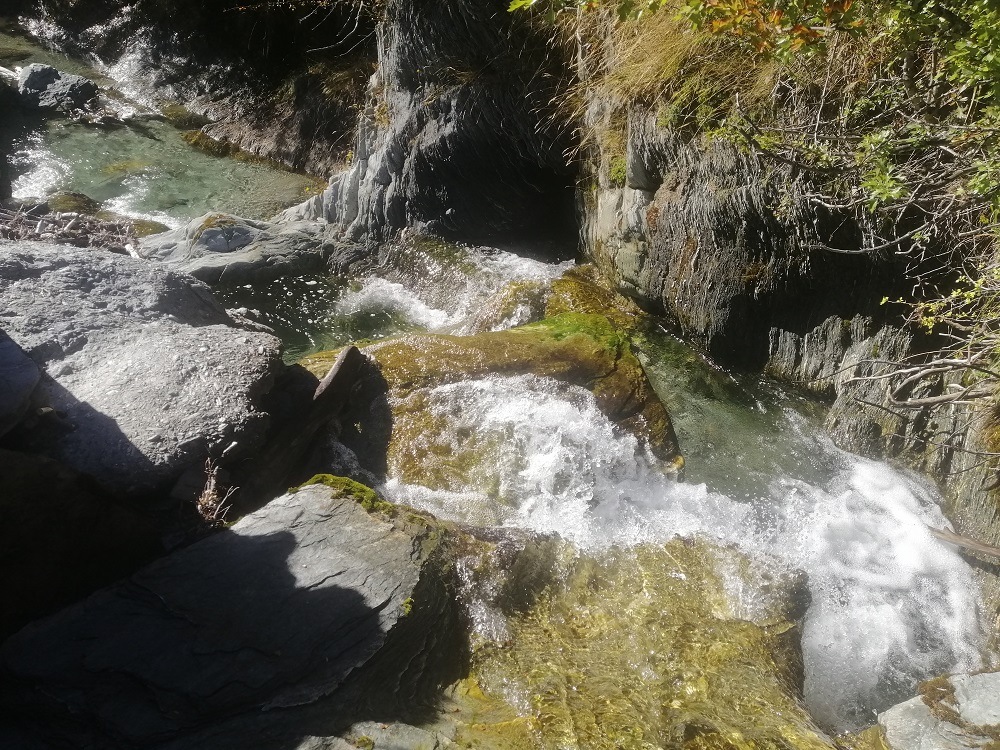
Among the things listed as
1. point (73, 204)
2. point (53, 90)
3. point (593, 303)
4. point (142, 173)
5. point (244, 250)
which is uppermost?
point (593, 303)

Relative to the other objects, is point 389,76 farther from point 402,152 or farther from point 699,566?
point 699,566

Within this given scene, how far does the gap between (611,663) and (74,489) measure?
9.41 ft

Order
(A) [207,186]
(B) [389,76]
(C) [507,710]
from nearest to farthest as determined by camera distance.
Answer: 1. (C) [507,710]
2. (B) [389,76]
3. (A) [207,186]

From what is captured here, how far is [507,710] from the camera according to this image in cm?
319

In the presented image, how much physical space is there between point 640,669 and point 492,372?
254 centimetres

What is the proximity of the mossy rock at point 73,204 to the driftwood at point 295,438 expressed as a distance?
17.9 feet

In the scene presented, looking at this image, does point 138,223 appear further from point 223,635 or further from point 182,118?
point 223,635

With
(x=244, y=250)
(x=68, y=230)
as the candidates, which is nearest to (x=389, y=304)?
(x=244, y=250)

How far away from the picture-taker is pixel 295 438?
4.63m

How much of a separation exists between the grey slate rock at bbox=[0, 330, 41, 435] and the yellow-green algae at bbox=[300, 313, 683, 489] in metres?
1.98

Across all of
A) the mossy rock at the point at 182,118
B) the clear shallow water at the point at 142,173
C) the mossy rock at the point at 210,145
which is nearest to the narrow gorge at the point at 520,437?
the clear shallow water at the point at 142,173

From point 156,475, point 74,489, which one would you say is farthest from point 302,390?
point 74,489

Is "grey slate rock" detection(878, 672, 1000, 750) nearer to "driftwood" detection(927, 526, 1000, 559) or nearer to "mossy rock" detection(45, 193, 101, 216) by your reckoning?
"driftwood" detection(927, 526, 1000, 559)

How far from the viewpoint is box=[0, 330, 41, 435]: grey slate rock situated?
11.2 ft
